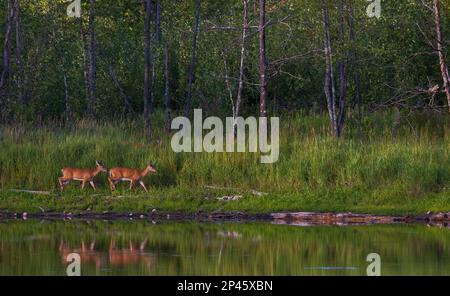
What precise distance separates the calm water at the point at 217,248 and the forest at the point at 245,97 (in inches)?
88.6

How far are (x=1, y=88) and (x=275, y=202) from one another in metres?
10.8

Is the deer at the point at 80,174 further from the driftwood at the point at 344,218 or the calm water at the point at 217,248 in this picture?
the driftwood at the point at 344,218

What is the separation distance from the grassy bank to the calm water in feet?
4.98

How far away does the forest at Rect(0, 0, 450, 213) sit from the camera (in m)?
29.1

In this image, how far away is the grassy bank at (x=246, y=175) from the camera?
28.4 metres

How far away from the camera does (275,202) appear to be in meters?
28.6

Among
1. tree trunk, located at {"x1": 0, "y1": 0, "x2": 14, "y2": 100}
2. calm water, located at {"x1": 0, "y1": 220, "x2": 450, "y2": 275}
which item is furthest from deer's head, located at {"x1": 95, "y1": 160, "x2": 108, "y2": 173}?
tree trunk, located at {"x1": 0, "y1": 0, "x2": 14, "y2": 100}

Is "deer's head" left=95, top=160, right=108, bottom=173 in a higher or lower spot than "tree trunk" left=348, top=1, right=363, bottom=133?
lower

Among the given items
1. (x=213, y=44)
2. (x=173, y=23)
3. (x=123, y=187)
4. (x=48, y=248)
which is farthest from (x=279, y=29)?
(x=48, y=248)

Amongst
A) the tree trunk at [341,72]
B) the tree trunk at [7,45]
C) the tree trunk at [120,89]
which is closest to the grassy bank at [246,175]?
the tree trunk at [341,72]

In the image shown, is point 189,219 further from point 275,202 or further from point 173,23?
point 173,23

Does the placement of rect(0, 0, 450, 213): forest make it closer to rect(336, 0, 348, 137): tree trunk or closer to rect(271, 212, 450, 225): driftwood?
rect(336, 0, 348, 137): tree trunk
